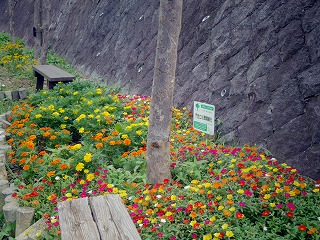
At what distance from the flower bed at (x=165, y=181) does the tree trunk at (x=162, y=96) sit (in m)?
0.18

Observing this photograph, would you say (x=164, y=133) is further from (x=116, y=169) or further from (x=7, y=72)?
(x=7, y=72)

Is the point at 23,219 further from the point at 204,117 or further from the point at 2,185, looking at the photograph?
the point at 204,117

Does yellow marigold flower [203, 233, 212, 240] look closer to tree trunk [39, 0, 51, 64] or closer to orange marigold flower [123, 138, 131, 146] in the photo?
orange marigold flower [123, 138, 131, 146]

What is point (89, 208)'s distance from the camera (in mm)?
2229

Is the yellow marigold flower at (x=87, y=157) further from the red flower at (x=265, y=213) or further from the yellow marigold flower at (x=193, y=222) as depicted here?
the red flower at (x=265, y=213)

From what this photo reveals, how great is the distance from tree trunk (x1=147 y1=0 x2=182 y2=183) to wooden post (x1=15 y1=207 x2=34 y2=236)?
1094 millimetres

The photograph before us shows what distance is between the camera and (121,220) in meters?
2.14

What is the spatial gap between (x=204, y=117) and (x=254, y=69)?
3.43ft

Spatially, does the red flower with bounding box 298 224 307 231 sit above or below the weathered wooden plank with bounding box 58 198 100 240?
below

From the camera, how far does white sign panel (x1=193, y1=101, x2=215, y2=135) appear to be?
3.71m

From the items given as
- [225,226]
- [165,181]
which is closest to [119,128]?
[165,181]

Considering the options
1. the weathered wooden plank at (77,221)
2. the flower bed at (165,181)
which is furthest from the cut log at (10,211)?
the weathered wooden plank at (77,221)

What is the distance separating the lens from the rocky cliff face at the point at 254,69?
373cm

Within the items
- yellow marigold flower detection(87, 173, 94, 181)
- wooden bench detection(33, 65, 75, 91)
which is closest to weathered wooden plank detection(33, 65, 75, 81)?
wooden bench detection(33, 65, 75, 91)
